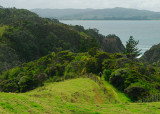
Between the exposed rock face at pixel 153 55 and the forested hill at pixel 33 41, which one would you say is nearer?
the forested hill at pixel 33 41

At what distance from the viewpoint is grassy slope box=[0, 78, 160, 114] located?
42.8 feet

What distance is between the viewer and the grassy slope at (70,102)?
1305 cm

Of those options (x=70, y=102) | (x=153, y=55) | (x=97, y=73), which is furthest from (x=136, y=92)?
(x=153, y=55)

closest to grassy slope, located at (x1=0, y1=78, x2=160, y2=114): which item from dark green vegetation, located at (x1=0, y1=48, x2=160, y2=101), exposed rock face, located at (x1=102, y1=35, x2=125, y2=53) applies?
dark green vegetation, located at (x1=0, y1=48, x2=160, y2=101)

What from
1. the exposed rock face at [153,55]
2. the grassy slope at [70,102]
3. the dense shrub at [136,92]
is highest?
the grassy slope at [70,102]

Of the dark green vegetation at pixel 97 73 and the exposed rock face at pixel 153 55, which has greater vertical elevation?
the dark green vegetation at pixel 97 73

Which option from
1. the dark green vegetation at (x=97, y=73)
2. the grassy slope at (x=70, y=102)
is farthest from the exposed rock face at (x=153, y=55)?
the grassy slope at (x=70, y=102)

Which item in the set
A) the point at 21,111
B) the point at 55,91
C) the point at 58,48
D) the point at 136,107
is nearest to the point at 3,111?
the point at 21,111

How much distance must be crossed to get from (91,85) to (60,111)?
11.1 m

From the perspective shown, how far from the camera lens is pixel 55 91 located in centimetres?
2119

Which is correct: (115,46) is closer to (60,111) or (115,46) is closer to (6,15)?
(6,15)

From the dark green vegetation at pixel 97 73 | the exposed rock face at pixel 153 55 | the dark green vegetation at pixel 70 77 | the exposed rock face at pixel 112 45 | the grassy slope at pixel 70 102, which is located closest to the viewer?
the grassy slope at pixel 70 102

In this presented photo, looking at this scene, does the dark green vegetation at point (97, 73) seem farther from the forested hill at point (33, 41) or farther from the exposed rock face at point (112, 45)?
the exposed rock face at point (112, 45)

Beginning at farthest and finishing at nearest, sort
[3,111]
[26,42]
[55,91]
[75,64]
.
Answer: [26,42] < [75,64] < [55,91] < [3,111]
